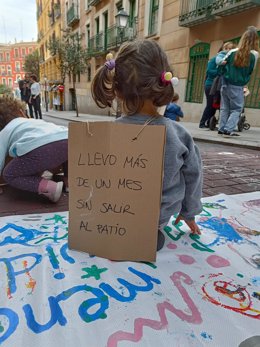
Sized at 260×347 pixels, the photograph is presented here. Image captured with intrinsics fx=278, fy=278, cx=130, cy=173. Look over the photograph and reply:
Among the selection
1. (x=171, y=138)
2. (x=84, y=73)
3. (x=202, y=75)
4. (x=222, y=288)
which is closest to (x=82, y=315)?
(x=222, y=288)

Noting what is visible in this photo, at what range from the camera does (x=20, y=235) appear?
1.25m

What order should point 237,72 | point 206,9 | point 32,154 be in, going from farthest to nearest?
1. point 206,9
2. point 237,72
3. point 32,154

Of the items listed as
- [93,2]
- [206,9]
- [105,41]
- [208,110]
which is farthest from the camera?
[93,2]

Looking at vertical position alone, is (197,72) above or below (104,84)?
above

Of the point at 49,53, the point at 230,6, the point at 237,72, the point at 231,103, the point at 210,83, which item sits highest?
the point at 49,53

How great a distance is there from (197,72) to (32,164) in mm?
7382

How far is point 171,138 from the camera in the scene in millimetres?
1078

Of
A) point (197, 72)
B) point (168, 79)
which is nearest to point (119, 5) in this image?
point (197, 72)

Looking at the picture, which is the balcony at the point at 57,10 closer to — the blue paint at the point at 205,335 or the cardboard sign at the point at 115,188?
the cardboard sign at the point at 115,188

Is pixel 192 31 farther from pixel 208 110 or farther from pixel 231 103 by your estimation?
pixel 231 103

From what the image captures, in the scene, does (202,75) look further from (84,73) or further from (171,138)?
(84,73)

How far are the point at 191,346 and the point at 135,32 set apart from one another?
458 inches

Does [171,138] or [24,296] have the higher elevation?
[171,138]

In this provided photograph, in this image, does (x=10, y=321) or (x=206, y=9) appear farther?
(x=206, y=9)
